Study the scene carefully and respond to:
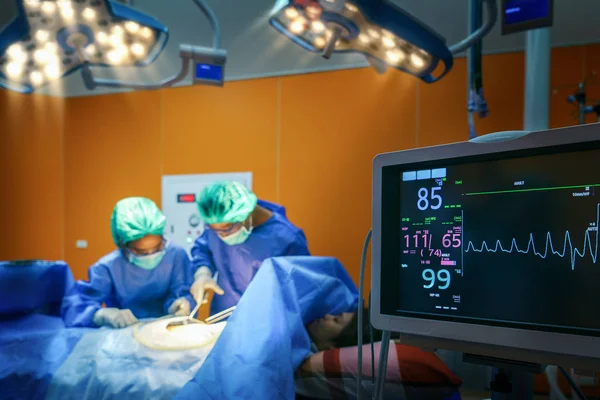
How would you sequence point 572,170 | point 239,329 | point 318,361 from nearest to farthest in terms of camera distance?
point 572,170
point 239,329
point 318,361

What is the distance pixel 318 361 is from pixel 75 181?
3.46m

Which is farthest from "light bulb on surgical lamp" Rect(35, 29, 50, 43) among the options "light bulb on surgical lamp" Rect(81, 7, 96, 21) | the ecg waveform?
the ecg waveform

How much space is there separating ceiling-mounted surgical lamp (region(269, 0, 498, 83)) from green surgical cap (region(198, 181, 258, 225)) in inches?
39.5

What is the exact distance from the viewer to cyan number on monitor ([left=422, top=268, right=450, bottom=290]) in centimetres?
86

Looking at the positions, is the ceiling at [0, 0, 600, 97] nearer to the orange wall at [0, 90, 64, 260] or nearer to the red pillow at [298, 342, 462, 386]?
the orange wall at [0, 90, 64, 260]

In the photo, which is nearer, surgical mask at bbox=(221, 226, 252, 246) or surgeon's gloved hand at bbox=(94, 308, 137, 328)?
surgeon's gloved hand at bbox=(94, 308, 137, 328)

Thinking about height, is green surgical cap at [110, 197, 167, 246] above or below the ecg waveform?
below

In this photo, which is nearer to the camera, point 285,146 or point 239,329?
point 239,329

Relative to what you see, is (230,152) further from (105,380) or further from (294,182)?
(105,380)

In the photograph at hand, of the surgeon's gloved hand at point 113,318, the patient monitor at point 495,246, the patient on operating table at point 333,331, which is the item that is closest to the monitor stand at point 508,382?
the patient monitor at point 495,246

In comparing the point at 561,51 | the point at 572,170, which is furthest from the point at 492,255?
the point at 561,51

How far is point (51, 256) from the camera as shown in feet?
13.9

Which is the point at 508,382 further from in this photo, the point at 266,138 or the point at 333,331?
the point at 266,138

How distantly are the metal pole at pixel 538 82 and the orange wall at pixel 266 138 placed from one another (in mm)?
1719
